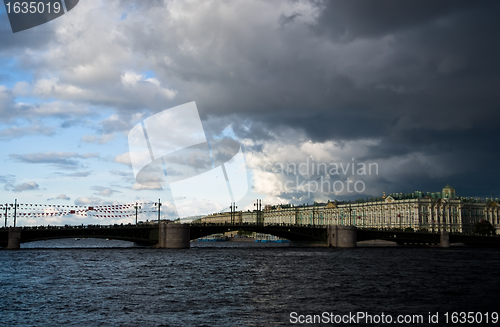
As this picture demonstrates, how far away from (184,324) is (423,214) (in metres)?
132

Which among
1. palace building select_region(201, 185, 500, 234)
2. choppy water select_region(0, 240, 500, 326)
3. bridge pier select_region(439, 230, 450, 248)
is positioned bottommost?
choppy water select_region(0, 240, 500, 326)

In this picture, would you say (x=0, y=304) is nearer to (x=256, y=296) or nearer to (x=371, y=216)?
(x=256, y=296)

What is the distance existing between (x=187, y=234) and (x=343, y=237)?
30.8m

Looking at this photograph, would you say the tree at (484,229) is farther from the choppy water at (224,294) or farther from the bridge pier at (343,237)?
the choppy water at (224,294)

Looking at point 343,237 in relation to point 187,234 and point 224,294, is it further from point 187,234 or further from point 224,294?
point 224,294

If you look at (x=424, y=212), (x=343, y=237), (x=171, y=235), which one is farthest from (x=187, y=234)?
(x=424, y=212)

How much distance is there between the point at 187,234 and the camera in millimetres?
89875

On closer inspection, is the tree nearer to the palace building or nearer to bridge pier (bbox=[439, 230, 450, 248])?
the palace building

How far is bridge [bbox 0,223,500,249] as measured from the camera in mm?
78562

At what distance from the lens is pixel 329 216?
174875 millimetres

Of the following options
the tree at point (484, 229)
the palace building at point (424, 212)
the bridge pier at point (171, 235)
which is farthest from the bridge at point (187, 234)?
the palace building at point (424, 212)

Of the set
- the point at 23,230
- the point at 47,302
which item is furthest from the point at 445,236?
the point at 47,302

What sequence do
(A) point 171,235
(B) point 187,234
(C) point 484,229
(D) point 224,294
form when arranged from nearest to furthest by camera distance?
(D) point 224,294
(A) point 171,235
(B) point 187,234
(C) point 484,229

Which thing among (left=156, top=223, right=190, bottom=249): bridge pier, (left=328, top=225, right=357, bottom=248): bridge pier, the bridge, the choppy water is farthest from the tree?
the choppy water
